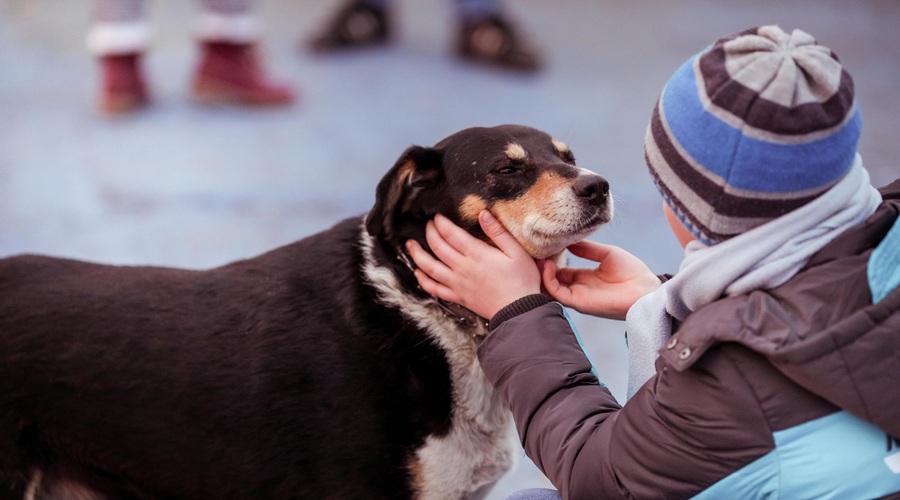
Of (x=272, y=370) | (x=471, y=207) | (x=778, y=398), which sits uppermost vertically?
(x=471, y=207)

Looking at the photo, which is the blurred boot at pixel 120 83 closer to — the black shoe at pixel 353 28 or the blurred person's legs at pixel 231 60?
the blurred person's legs at pixel 231 60

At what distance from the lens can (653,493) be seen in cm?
138

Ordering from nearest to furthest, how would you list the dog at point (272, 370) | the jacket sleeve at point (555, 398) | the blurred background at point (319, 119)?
1. the jacket sleeve at point (555, 398)
2. the dog at point (272, 370)
3. the blurred background at point (319, 119)

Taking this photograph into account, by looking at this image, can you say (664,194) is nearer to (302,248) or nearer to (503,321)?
(503,321)

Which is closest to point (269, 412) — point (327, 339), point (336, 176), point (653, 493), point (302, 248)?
point (327, 339)

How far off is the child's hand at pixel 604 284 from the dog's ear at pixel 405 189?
1.07ft

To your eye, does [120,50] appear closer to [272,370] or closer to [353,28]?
[353,28]

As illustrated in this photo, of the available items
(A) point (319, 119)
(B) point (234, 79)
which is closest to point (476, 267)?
(A) point (319, 119)

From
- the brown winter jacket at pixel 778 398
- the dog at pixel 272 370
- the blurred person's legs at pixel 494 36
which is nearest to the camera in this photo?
the brown winter jacket at pixel 778 398

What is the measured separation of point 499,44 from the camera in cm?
534

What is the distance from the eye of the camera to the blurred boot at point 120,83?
4738 millimetres

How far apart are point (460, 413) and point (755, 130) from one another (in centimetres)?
100

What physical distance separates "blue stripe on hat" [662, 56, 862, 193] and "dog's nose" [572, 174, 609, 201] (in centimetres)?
62

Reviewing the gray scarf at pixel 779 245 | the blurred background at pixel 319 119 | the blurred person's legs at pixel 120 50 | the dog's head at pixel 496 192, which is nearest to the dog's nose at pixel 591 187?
the dog's head at pixel 496 192
